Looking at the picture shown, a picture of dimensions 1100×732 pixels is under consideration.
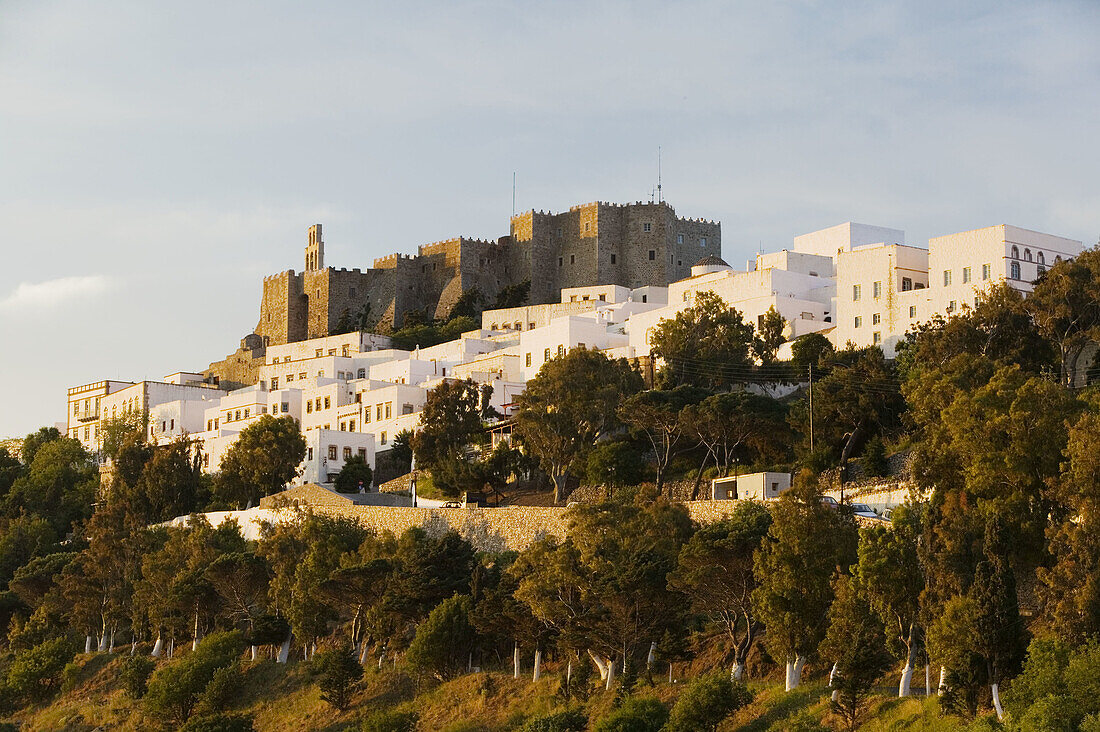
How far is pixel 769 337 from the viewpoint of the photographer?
60.1 meters

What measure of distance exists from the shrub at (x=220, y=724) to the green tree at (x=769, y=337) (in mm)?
23833

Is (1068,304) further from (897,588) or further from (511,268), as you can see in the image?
(511,268)

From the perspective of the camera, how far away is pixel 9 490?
72.6 meters

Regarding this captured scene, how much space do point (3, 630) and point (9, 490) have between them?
14056 millimetres

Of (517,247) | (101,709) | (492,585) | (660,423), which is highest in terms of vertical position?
(517,247)

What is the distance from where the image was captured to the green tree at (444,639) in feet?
140

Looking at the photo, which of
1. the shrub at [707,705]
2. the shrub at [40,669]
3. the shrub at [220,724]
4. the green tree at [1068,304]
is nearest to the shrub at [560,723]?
the shrub at [707,705]

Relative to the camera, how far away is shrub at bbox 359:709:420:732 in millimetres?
40062

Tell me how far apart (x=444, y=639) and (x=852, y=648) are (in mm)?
12353

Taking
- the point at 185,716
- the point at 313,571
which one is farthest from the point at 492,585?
the point at 185,716

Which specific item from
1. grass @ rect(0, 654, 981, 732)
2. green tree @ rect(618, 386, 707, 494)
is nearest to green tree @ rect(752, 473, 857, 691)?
grass @ rect(0, 654, 981, 732)

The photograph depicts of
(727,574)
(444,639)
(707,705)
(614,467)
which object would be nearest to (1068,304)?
(614,467)

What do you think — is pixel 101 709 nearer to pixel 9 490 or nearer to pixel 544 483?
pixel 544 483

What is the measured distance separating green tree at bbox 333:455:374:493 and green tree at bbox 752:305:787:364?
14672 millimetres
